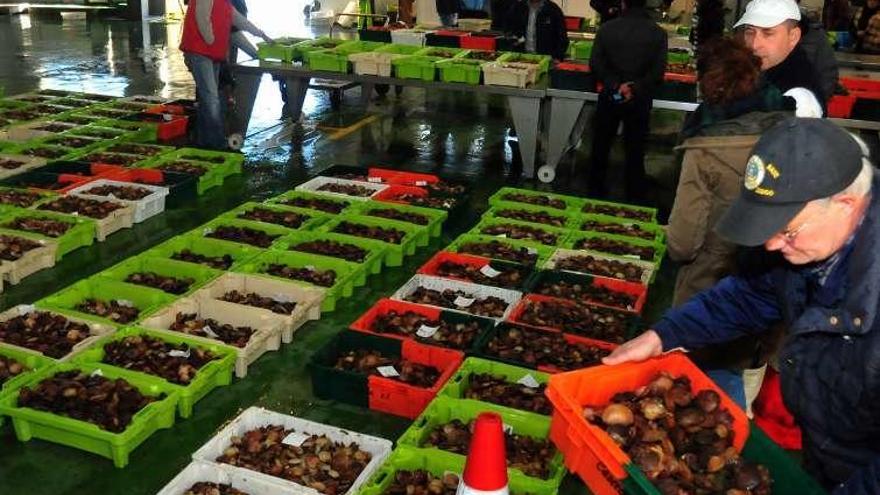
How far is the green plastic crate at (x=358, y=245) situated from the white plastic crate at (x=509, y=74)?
259 cm

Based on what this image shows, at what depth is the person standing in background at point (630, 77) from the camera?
607 cm

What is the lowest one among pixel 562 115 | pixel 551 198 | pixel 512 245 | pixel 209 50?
pixel 512 245

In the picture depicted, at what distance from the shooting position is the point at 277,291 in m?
4.46

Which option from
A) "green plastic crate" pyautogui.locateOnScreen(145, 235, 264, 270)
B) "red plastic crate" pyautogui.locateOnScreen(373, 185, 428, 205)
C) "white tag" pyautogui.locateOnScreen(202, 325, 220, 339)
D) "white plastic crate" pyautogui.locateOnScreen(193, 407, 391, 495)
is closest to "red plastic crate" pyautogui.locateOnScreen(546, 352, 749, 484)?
"white plastic crate" pyautogui.locateOnScreen(193, 407, 391, 495)

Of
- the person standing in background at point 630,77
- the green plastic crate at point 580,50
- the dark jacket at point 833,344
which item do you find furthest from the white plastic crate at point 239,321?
the green plastic crate at point 580,50

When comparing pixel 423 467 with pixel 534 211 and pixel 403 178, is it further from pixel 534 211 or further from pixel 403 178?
pixel 403 178

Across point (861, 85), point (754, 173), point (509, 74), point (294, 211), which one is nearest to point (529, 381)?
point (754, 173)

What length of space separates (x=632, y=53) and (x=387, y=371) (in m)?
3.66

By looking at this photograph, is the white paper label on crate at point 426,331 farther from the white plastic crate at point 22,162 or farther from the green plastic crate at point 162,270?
the white plastic crate at point 22,162

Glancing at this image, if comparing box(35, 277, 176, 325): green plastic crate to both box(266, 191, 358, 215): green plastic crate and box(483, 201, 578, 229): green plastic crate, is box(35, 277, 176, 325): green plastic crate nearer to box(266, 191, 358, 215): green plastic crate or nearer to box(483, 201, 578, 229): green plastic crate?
box(266, 191, 358, 215): green plastic crate

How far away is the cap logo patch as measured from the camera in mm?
1648

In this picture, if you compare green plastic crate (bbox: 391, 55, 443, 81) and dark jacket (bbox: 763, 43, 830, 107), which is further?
green plastic crate (bbox: 391, 55, 443, 81)

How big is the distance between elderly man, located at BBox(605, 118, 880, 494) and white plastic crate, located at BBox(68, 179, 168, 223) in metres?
4.73

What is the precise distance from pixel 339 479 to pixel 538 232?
9.37 feet
